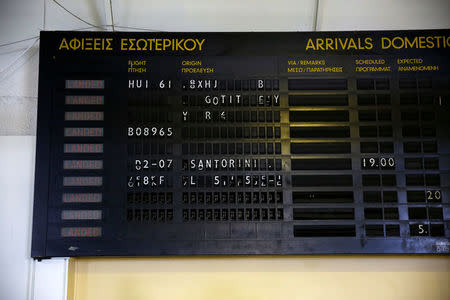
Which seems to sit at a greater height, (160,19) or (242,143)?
(160,19)

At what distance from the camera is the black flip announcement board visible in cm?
227

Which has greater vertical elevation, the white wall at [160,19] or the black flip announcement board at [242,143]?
the white wall at [160,19]

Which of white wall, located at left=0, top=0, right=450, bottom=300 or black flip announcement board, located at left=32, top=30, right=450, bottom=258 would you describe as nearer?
black flip announcement board, located at left=32, top=30, right=450, bottom=258

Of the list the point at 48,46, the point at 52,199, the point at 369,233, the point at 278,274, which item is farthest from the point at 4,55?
the point at 369,233

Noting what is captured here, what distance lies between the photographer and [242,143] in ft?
7.68

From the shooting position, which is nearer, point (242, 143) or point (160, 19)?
point (242, 143)

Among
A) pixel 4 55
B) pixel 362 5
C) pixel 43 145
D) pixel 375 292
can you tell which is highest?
pixel 362 5

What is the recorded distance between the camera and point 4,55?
2564mm

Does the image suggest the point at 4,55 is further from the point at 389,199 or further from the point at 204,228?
the point at 389,199

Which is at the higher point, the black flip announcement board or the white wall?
the white wall

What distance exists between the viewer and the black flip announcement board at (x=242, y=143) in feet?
7.44

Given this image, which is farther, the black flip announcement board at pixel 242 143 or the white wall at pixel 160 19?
the white wall at pixel 160 19

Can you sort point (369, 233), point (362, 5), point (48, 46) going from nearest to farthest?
point (369, 233) < point (48, 46) < point (362, 5)

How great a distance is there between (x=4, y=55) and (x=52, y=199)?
0.96 metres
